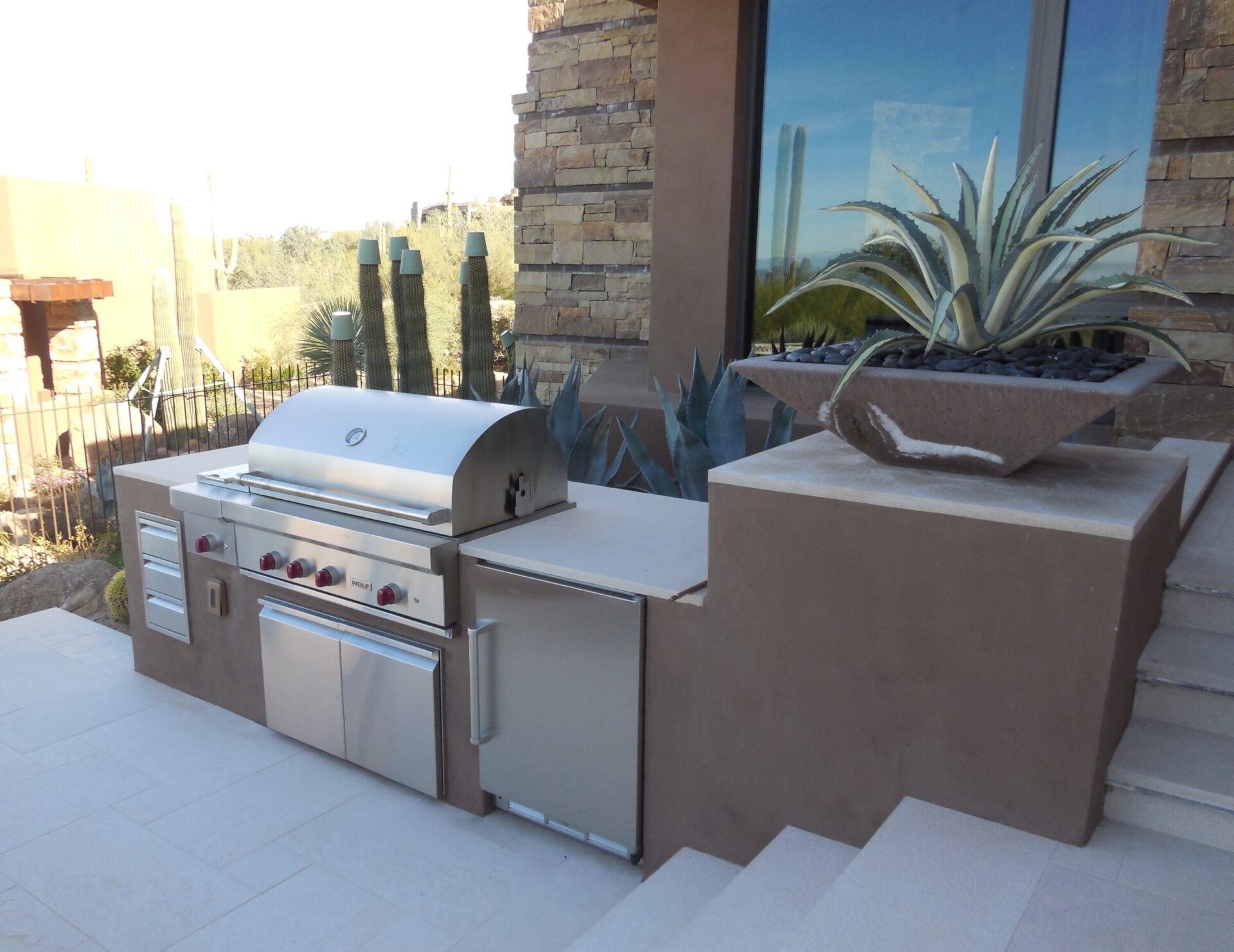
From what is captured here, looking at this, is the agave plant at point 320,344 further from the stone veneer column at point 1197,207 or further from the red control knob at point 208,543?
the stone veneer column at point 1197,207

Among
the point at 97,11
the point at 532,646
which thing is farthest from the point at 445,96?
the point at 532,646

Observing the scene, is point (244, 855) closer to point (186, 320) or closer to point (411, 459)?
point (411, 459)

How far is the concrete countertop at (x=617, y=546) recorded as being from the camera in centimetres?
253

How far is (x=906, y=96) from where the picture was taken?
4645mm

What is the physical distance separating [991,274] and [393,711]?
2227 millimetres

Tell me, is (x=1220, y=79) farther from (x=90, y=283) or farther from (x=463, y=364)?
(x=90, y=283)

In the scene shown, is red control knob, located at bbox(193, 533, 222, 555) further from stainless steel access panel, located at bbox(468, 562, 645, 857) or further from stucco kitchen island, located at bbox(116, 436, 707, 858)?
stainless steel access panel, located at bbox(468, 562, 645, 857)

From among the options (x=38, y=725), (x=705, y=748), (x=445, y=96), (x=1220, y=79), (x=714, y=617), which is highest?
(x=445, y=96)

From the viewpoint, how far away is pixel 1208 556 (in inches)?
103

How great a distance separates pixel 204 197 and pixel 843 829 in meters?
34.9

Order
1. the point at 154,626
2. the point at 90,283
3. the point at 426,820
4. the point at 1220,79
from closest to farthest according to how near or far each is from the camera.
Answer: the point at 426,820
the point at 1220,79
the point at 154,626
the point at 90,283

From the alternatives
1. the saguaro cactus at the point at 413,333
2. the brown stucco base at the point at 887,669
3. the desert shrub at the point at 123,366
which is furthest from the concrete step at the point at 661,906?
the desert shrub at the point at 123,366

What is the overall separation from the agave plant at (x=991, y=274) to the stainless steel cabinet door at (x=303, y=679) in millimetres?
2015

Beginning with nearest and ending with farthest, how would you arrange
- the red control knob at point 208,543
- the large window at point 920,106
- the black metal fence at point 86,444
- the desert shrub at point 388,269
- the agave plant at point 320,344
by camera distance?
the red control knob at point 208,543
the large window at point 920,106
the black metal fence at point 86,444
the agave plant at point 320,344
the desert shrub at point 388,269
